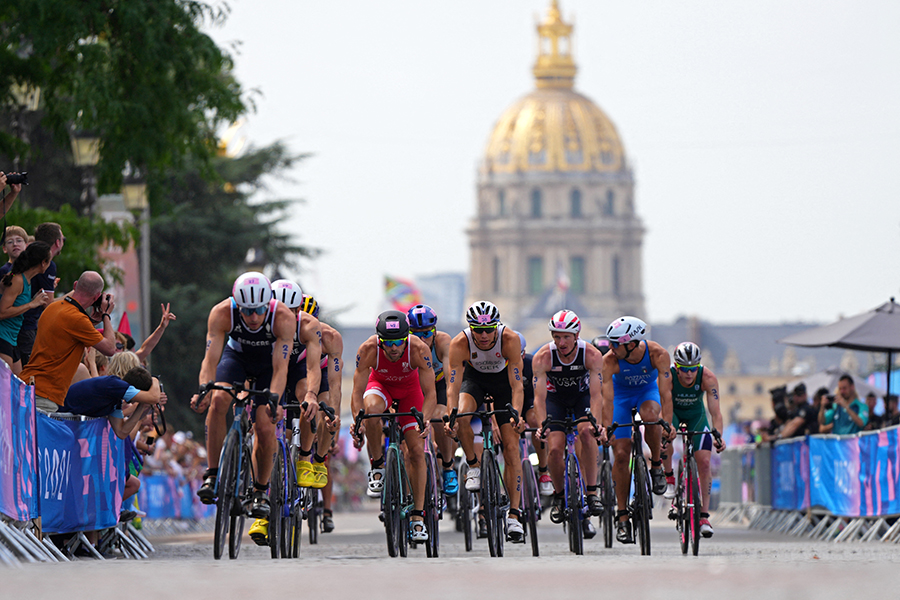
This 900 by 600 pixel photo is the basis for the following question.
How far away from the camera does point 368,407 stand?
44.1ft

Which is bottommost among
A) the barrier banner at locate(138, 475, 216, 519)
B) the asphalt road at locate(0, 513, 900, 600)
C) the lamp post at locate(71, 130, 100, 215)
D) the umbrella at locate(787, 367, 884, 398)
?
the asphalt road at locate(0, 513, 900, 600)

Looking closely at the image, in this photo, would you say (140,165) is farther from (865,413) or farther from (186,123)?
(865,413)

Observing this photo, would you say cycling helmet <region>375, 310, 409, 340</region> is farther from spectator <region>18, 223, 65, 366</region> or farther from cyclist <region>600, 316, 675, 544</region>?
spectator <region>18, 223, 65, 366</region>

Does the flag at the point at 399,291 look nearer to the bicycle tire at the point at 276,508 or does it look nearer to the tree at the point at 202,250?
the tree at the point at 202,250

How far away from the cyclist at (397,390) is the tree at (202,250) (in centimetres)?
2188

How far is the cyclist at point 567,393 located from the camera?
14.5 meters

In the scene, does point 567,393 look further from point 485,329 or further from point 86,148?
point 86,148

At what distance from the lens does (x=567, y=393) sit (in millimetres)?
15125

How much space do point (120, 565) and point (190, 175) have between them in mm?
30075

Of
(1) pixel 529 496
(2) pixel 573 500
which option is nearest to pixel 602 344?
(2) pixel 573 500

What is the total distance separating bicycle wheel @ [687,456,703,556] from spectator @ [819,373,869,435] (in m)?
7.22

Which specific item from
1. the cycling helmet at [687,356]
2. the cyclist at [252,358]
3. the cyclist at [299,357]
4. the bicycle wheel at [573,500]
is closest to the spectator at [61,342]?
the cyclist at [252,358]

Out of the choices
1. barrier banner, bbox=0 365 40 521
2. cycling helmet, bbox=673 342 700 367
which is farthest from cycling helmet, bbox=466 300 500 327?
barrier banner, bbox=0 365 40 521

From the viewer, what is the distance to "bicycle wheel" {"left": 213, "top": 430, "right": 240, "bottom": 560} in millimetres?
11727
